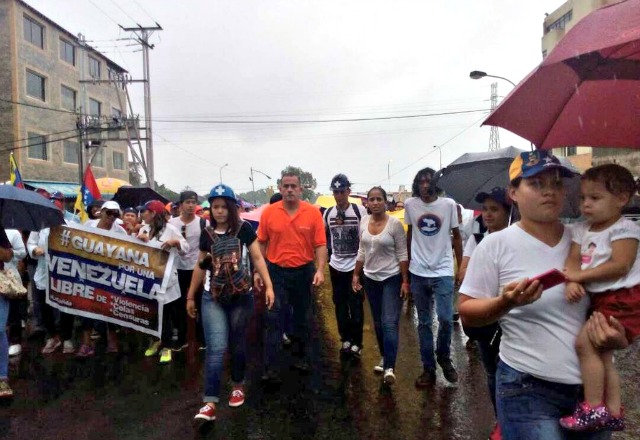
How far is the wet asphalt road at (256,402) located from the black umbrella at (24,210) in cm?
159

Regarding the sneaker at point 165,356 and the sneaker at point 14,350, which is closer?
the sneaker at point 165,356

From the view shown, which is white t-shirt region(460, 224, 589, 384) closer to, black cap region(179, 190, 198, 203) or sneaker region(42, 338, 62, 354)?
black cap region(179, 190, 198, 203)

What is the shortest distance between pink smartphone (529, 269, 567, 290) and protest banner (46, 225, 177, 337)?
186 inches

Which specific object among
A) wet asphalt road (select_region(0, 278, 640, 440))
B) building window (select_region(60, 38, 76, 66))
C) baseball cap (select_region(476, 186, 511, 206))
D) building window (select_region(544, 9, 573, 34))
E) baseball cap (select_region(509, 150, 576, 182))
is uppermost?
building window (select_region(544, 9, 573, 34))

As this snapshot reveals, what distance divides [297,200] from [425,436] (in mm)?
2545

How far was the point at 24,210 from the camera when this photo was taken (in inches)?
195

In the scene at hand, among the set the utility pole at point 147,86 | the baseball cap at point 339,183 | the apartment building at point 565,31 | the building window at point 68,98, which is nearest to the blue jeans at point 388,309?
the baseball cap at point 339,183

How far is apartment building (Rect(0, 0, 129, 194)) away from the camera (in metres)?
25.9

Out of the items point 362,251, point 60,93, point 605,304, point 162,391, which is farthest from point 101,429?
point 60,93

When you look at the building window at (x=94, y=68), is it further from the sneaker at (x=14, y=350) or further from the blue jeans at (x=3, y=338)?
the blue jeans at (x=3, y=338)

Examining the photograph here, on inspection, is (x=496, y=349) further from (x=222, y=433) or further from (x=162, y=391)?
(x=162, y=391)

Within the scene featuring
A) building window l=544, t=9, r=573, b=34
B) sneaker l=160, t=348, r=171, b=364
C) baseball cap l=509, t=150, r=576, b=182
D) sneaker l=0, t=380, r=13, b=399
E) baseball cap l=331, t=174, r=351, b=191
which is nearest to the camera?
baseball cap l=509, t=150, r=576, b=182

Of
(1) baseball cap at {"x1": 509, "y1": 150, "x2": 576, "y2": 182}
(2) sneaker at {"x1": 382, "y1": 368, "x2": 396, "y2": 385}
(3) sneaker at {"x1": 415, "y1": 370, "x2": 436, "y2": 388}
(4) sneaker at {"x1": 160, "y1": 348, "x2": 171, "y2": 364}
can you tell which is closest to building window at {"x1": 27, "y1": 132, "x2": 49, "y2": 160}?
(4) sneaker at {"x1": 160, "y1": 348, "x2": 171, "y2": 364}

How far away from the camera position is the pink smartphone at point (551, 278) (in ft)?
5.51
